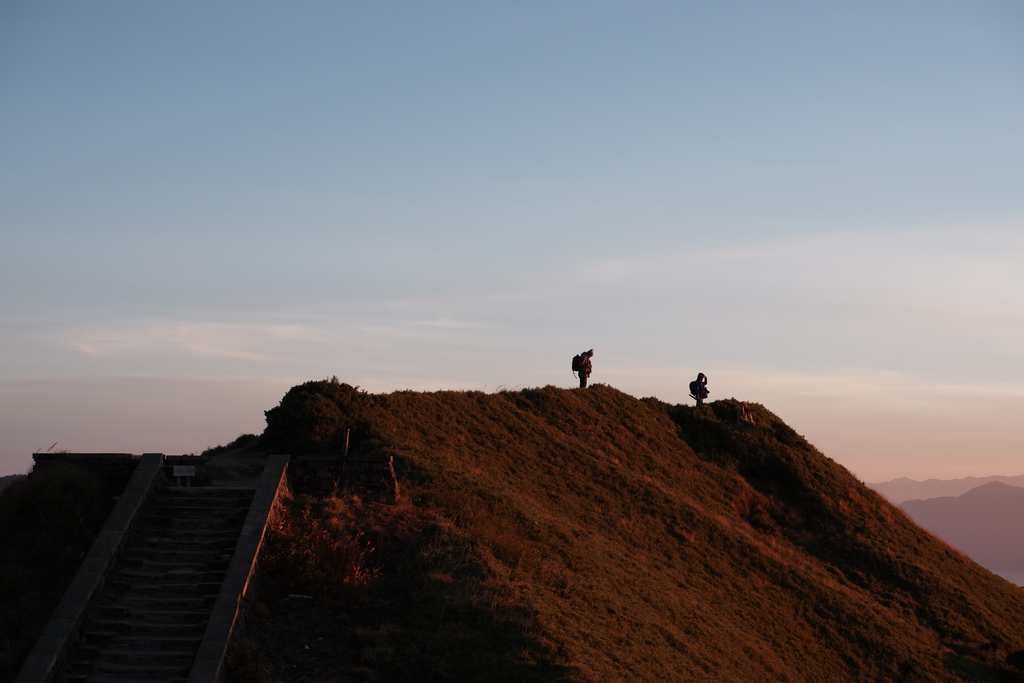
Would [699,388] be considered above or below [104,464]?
above

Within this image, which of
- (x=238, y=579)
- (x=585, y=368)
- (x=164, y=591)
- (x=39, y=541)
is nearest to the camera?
(x=238, y=579)

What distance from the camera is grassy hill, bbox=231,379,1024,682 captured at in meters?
16.6

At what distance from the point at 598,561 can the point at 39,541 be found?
555 inches

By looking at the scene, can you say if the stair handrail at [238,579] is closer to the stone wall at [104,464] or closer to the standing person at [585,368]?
the stone wall at [104,464]

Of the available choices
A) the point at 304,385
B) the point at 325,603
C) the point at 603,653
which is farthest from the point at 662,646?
the point at 304,385

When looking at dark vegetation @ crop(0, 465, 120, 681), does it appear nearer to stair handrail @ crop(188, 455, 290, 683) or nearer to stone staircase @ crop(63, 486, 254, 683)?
stone staircase @ crop(63, 486, 254, 683)

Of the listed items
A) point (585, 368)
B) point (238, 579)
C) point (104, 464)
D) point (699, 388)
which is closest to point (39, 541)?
point (104, 464)

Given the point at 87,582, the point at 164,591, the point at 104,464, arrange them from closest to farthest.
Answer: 1. the point at 87,582
2. the point at 164,591
3. the point at 104,464

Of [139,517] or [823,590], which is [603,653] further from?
[823,590]

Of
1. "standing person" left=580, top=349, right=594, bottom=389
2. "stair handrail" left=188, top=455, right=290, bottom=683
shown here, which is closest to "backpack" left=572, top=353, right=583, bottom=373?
"standing person" left=580, top=349, right=594, bottom=389

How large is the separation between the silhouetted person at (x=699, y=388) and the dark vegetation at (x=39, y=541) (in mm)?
35158

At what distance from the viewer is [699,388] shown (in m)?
48.7

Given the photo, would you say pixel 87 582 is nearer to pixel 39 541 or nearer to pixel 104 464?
pixel 39 541

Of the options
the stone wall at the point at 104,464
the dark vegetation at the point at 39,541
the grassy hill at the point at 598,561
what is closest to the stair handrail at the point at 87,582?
the stone wall at the point at 104,464
